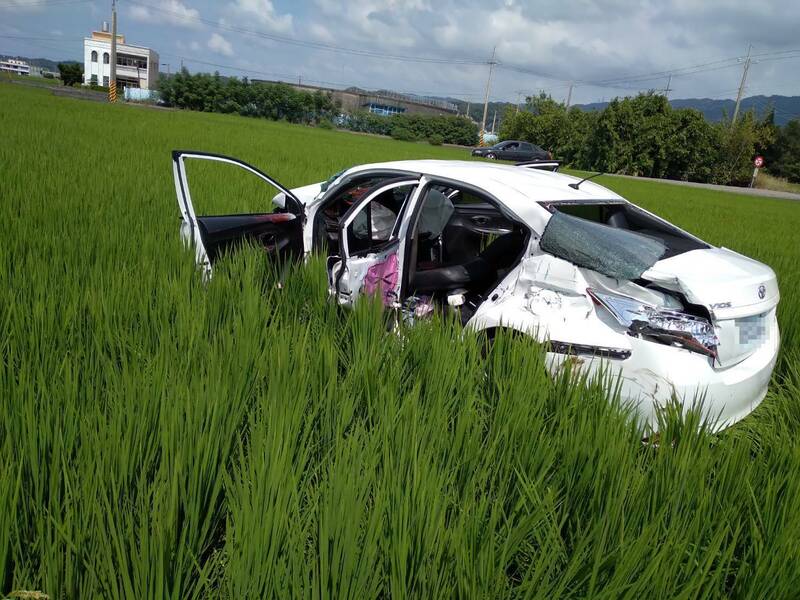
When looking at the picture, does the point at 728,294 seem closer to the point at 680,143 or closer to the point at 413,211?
the point at 413,211

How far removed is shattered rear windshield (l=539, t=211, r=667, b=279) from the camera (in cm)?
275

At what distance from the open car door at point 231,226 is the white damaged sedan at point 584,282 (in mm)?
16

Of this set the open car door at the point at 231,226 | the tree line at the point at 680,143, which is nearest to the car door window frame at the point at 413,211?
the open car door at the point at 231,226

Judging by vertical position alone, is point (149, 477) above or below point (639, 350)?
below

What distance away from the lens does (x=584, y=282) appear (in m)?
2.82

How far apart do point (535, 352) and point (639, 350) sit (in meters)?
0.50

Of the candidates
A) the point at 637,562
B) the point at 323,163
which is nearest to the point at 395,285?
the point at 637,562

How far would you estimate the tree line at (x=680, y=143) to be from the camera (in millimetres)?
35250

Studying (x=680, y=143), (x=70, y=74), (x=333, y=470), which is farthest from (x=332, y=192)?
(x=70, y=74)

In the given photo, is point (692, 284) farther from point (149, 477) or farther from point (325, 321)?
point (149, 477)

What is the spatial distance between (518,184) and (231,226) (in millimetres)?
2207

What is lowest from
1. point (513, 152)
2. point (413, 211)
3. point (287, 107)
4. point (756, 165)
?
point (413, 211)

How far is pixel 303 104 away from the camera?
57406 mm

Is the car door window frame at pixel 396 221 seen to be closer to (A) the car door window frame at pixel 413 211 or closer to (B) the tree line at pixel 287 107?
(A) the car door window frame at pixel 413 211
